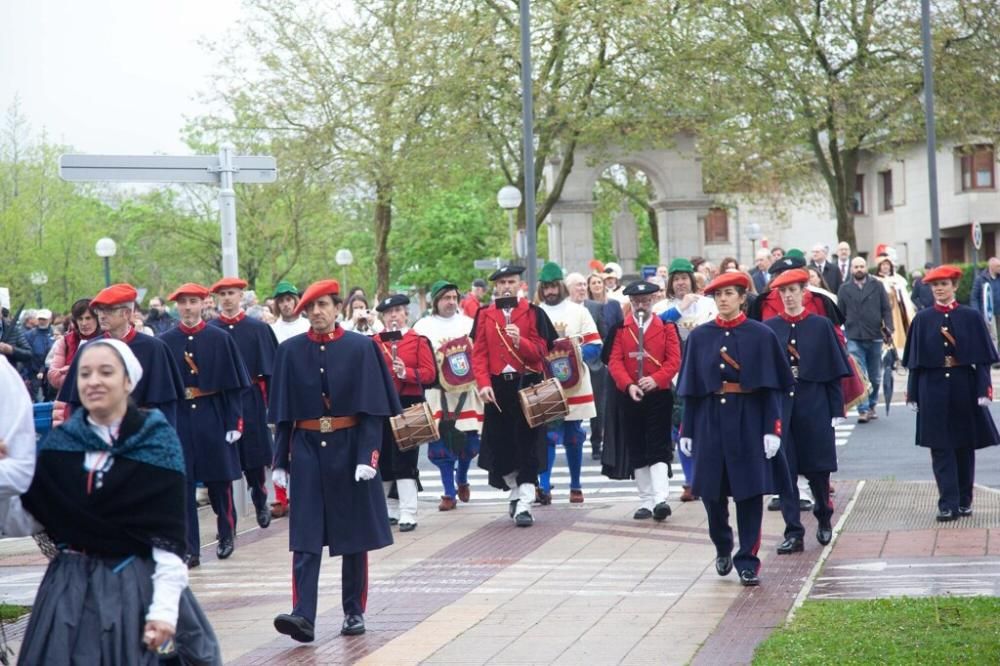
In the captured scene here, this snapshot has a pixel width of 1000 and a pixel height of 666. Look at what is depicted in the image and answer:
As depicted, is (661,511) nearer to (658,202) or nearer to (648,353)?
(648,353)

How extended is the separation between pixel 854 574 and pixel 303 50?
88.5 feet

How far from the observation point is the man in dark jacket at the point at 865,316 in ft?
64.4

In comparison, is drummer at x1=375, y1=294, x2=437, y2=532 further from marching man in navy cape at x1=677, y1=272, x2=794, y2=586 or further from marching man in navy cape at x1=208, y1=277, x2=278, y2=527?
marching man in navy cape at x1=677, y1=272, x2=794, y2=586

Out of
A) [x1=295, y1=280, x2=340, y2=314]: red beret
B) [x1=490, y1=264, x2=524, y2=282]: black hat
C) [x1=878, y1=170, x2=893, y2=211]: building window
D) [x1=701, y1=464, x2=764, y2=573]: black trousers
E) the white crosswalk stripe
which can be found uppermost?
[x1=878, y1=170, x2=893, y2=211]: building window

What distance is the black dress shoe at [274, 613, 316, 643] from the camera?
8.56m

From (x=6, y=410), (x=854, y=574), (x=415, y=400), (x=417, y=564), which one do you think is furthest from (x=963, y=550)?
(x=6, y=410)

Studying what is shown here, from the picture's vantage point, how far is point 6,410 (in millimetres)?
5367

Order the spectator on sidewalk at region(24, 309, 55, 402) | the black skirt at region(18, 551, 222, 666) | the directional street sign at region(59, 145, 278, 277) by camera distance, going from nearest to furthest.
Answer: the black skirt at region(18, 551, 222, 666)
the directional street sign at region(59, 145, 278, 277)
the spectator on sidewalk at region(24, 309, 55, 402)

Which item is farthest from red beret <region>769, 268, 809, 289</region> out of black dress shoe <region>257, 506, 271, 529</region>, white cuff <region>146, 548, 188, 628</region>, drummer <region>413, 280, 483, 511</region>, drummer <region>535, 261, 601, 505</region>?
white cuff <region>146, 548, 188, 628</region>

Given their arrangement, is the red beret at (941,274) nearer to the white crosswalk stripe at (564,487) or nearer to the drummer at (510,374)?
the drummer at (510,374)

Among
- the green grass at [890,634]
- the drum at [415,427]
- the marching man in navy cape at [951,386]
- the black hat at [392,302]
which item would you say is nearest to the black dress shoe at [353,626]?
the green grass at [890,634]

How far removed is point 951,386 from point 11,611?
22.8ft

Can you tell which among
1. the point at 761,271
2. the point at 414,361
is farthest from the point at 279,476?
the point at 761,271

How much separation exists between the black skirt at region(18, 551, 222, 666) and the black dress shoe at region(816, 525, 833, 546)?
23.4 feet
